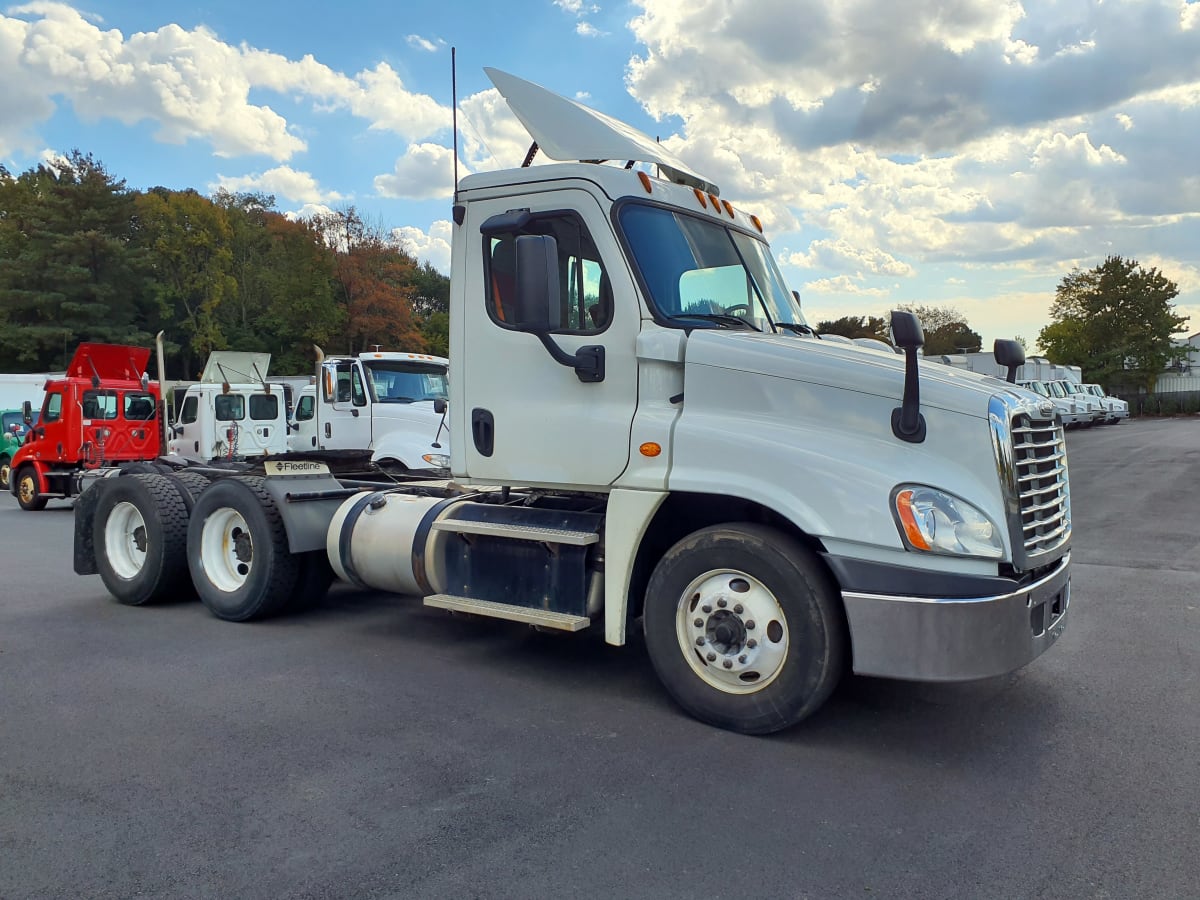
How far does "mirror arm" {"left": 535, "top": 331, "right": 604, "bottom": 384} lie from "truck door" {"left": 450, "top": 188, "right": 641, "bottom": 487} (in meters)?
0.04

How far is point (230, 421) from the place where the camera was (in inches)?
683

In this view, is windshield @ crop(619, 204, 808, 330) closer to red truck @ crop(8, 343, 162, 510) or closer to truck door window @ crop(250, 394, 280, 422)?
truck door window @ crop(250, 394, 280, 422)

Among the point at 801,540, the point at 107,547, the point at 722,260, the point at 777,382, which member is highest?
the point at 722,260

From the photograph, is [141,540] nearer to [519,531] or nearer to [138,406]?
[519,531]

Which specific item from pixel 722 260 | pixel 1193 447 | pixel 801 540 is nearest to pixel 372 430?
pixel 722 260

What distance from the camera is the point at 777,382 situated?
4.53 m

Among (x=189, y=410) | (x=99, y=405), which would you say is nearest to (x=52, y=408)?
(x=99, y=405)

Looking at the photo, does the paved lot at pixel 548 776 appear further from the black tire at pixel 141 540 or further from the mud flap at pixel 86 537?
the mud flap at pixel 86 537

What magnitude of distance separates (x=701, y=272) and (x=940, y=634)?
2.35 meters

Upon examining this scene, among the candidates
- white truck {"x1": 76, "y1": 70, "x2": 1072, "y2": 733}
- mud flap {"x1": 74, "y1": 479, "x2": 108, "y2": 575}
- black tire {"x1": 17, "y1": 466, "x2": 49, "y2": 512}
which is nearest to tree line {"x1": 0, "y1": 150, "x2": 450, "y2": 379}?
black tire {"x1": 17, "y1": 466, "x2": 49, "y2": 512}

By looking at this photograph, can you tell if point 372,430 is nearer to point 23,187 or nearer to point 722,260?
point 722,260

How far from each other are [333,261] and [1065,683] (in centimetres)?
4731

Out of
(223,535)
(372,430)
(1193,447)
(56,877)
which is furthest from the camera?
(1193,447)

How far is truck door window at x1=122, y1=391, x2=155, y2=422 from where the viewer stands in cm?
1767
